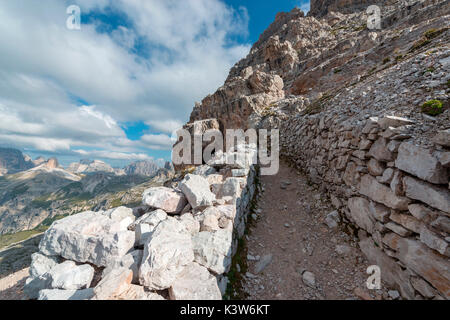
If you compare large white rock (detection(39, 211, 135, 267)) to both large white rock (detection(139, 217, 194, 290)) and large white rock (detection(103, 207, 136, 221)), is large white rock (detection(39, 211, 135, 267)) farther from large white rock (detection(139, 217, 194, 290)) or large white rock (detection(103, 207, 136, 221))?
large white rock (detection(139, 217, 194, 290))

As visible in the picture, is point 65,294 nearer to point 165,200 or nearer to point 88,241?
point 88,241

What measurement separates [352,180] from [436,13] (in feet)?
154

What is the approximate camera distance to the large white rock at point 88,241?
5.08 meters

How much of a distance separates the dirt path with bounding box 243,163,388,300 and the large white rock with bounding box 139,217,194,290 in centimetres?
275

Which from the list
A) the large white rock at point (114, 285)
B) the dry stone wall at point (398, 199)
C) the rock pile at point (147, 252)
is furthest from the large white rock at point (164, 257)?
the dry stone wall at point (398, 199)

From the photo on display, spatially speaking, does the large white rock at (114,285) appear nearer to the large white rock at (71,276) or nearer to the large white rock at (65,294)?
the large white rock at (65,294)

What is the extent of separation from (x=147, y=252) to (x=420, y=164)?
7.84 metres

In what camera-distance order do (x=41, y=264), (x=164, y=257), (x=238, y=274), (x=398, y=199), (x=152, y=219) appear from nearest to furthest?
(x=164, y=257)
(x=398, y=199)
(x=41, y=264)
(x=238, y=274)
(x=152, y=219)

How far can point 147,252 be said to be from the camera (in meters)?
4.37

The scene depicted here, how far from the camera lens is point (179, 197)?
7117mm

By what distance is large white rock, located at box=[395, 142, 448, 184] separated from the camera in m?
4.23

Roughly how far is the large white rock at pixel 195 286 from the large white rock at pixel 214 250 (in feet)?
0.96

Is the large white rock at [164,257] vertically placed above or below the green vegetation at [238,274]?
above

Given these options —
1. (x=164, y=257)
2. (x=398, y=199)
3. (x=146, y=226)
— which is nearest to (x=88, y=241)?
(x=146, y=226)
